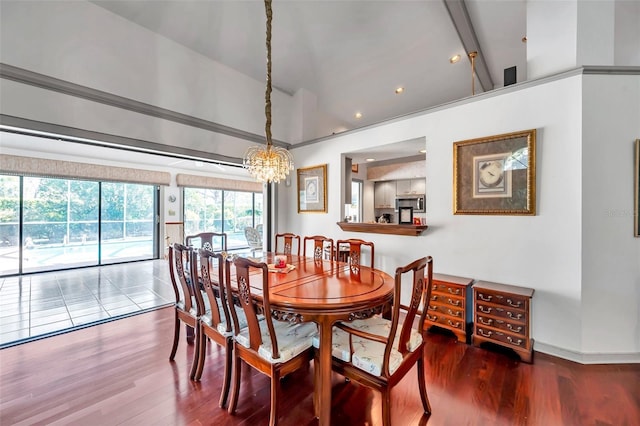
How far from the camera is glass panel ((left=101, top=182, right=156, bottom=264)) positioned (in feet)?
21.2

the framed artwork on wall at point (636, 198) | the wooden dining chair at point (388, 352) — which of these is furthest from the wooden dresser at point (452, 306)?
the framed artwork on wall at point (636, 198)

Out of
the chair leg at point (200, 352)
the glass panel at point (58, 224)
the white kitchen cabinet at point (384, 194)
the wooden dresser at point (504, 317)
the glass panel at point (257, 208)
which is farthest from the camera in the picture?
the glass panel at point (257, 208)

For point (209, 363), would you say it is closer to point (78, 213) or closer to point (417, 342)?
point (417, 342)

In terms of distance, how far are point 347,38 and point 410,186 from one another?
3.93 metres

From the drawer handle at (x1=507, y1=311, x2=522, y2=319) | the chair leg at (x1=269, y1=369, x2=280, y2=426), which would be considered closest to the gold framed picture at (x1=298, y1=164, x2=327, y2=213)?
the drawer handle at (x1=507, y1=311, x2=522, y2=319)

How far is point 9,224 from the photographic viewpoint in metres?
5.23

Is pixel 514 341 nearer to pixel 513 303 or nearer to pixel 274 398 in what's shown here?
pixel 513 303

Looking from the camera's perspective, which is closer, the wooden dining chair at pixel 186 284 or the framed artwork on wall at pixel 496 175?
the wooden dining chair at pixel 186 284

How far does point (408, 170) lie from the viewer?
6.36 metres

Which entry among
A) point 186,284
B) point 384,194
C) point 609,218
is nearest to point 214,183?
point 384,194

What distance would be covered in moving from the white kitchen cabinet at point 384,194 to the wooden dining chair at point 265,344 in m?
5.65

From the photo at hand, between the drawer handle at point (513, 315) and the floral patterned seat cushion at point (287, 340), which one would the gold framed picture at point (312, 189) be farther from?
the drawer handle at point (513, 315)

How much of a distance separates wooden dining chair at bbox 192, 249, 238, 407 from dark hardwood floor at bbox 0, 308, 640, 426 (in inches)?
7.0

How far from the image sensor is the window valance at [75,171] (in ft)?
16.6
